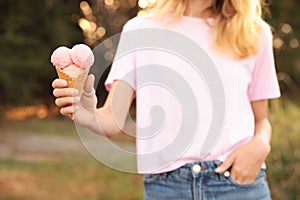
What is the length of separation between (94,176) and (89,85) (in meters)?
3.88

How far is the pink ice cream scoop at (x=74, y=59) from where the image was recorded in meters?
1.42

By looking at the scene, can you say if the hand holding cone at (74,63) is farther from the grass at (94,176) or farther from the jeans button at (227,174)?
the grass at (94,176)

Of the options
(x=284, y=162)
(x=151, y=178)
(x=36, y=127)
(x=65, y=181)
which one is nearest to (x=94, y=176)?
(x=65, y=181)

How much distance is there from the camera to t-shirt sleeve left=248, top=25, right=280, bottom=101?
1.81 metres

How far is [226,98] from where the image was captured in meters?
1.73

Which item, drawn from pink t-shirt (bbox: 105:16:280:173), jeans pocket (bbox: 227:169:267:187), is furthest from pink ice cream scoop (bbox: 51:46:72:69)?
jeans pocket (bbox: 227:169:267:187)

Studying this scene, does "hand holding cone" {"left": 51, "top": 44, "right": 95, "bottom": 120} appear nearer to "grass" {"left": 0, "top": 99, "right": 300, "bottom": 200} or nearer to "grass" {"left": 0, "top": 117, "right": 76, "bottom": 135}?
"grass" {"left": 0, "top": 99, "right": 300, "bottom": 200}

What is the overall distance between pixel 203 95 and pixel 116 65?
25 centimetres

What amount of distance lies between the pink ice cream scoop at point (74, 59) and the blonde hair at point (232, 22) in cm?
42

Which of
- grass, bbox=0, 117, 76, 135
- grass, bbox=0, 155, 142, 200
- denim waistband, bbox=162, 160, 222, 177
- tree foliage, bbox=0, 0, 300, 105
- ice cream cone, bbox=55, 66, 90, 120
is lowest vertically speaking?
grass, bbox=0, 117, 76, 135

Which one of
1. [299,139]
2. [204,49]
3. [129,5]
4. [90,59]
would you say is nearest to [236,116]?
[204,49]

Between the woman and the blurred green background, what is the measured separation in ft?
8.92

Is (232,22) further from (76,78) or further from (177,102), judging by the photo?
(76,78)

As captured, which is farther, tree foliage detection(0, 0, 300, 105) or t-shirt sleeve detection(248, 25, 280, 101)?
tree foliage detection(0, 0, 300, 105)
